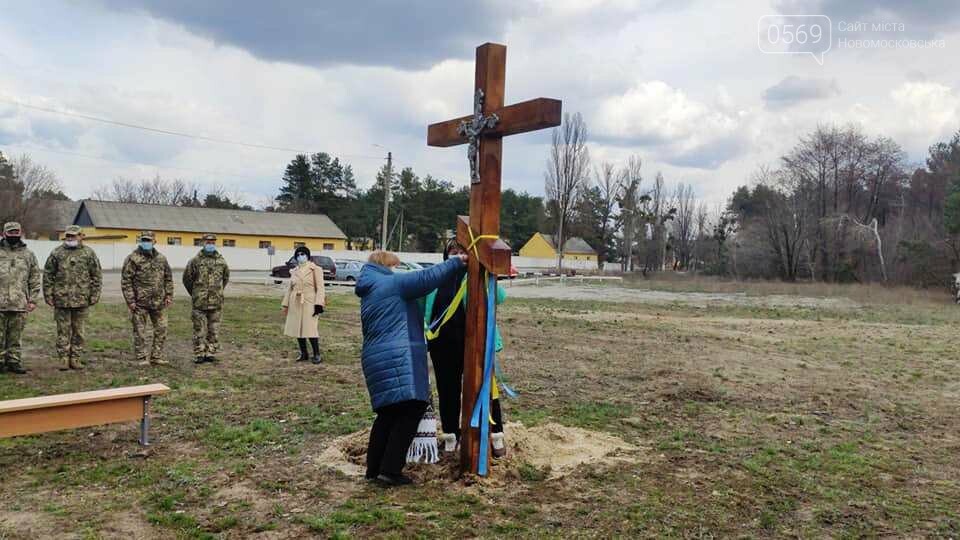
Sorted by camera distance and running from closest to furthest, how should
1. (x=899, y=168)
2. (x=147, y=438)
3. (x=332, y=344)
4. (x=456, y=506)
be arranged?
(x=456, y=506)
(x=147, y=438)
(x=332, y=344)
(x=899, y=168)

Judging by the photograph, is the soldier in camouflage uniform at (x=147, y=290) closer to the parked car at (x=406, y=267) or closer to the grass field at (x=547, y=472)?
the grass field at (x=547, y=472)

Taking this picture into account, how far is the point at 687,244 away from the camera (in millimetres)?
72812

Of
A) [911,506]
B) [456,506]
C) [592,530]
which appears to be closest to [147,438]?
[456,506]

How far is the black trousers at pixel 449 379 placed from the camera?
16.8 ft

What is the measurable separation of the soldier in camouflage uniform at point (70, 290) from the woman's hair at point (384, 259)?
532 cm

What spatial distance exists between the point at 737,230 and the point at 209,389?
6563cm

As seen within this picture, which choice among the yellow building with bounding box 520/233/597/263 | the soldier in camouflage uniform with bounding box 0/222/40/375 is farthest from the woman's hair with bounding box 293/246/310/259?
the yellow building with bounding box 520/233/597/263

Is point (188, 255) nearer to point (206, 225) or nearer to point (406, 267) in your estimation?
point (206, 225)

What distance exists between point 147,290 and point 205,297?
2.32ft

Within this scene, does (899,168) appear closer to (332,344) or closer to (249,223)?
(249,223)

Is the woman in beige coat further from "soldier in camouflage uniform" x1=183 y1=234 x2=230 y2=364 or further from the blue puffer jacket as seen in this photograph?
the blue puffer jacket

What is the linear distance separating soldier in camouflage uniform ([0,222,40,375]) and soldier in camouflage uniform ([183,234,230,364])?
1.73m

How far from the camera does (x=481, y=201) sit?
4.58 m

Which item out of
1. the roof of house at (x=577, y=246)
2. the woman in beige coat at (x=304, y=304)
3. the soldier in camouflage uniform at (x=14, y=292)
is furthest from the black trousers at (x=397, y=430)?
the roof of house at (x=577, y=246)
